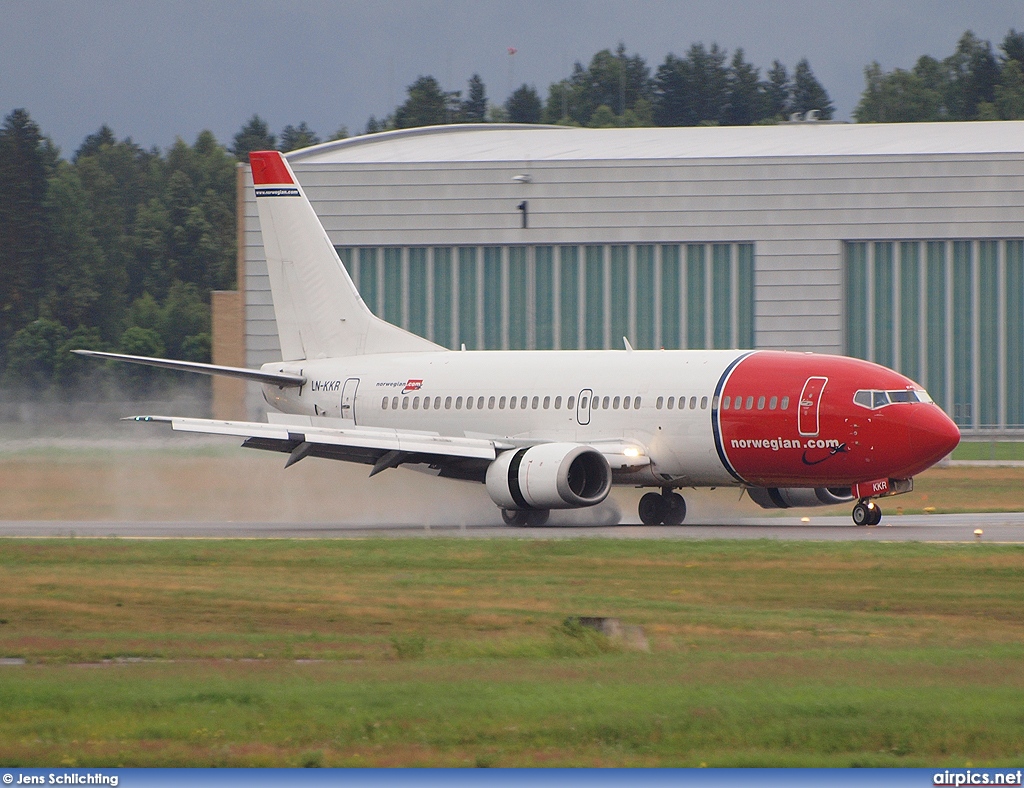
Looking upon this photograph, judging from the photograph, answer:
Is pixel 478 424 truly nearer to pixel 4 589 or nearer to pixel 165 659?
pixel 4 589

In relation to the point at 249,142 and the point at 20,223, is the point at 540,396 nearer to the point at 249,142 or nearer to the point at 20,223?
the point at 20,223

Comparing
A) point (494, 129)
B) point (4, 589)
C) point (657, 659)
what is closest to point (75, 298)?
point (494, 129)

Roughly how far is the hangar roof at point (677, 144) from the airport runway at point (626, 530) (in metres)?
29.3

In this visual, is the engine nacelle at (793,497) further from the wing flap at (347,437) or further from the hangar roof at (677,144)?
the hangar roof at (677,144)

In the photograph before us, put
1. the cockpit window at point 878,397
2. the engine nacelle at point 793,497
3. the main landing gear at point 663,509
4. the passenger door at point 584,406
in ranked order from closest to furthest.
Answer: the cockpit window at point 878,397
the engine nacelle at point 793,497
the passenger door at point 584,406
the main landing gear at point 663,509

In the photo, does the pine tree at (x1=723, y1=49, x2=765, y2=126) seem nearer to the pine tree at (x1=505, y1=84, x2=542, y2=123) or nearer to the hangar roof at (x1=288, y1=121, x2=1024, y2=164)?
the pine tree at (x1=505, y1=84, x2=542, y2=123)

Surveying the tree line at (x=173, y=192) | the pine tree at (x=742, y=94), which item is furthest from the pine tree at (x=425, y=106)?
the pine tree at (x=742, y=94)

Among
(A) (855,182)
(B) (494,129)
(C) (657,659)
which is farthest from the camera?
(B) (494,129)

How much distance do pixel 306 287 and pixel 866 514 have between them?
16529 millimetres

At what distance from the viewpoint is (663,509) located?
117ft

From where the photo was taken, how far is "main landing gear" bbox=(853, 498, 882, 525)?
32125 mm

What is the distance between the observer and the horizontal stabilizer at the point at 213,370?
34.7 meters

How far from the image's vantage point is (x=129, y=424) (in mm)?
42000

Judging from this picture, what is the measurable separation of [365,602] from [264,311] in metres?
45.8
